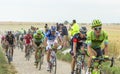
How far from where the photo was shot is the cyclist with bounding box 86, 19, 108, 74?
13602mm

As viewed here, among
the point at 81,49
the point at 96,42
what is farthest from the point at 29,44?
the point at 96,42

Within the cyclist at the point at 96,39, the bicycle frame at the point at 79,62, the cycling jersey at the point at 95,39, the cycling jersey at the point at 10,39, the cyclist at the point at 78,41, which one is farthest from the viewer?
the cycling jersey at the point at 10,39

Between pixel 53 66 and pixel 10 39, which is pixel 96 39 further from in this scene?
pixel 10 39

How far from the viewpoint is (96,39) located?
47.3 ft

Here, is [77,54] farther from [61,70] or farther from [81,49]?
[61,70]

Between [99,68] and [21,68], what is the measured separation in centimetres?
1197

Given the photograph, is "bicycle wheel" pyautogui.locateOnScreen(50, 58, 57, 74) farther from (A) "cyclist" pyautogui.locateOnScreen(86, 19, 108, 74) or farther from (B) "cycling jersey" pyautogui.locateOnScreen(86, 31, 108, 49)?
(B) "cycling jersey" pyautogui.locateOnScreen(86, 31, 108, 49)

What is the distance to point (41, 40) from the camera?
24609mm

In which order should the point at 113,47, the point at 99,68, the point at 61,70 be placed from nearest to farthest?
the point at 99,68
the point at 61,70
the point at 113,47

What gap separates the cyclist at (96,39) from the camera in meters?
13.6

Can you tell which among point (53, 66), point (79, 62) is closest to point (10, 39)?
point (53, 66)

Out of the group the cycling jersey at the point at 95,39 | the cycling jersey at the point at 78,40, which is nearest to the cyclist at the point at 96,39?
the cycling jersey at the point at 95,39

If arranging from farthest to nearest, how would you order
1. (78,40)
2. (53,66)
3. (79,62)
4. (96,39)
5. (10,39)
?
(10,39) < (53,66) < (79,62) < (78,40) < (96,39)

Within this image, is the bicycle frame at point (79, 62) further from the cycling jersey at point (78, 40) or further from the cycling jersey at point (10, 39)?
the cycling jersey at point (10, 39)
